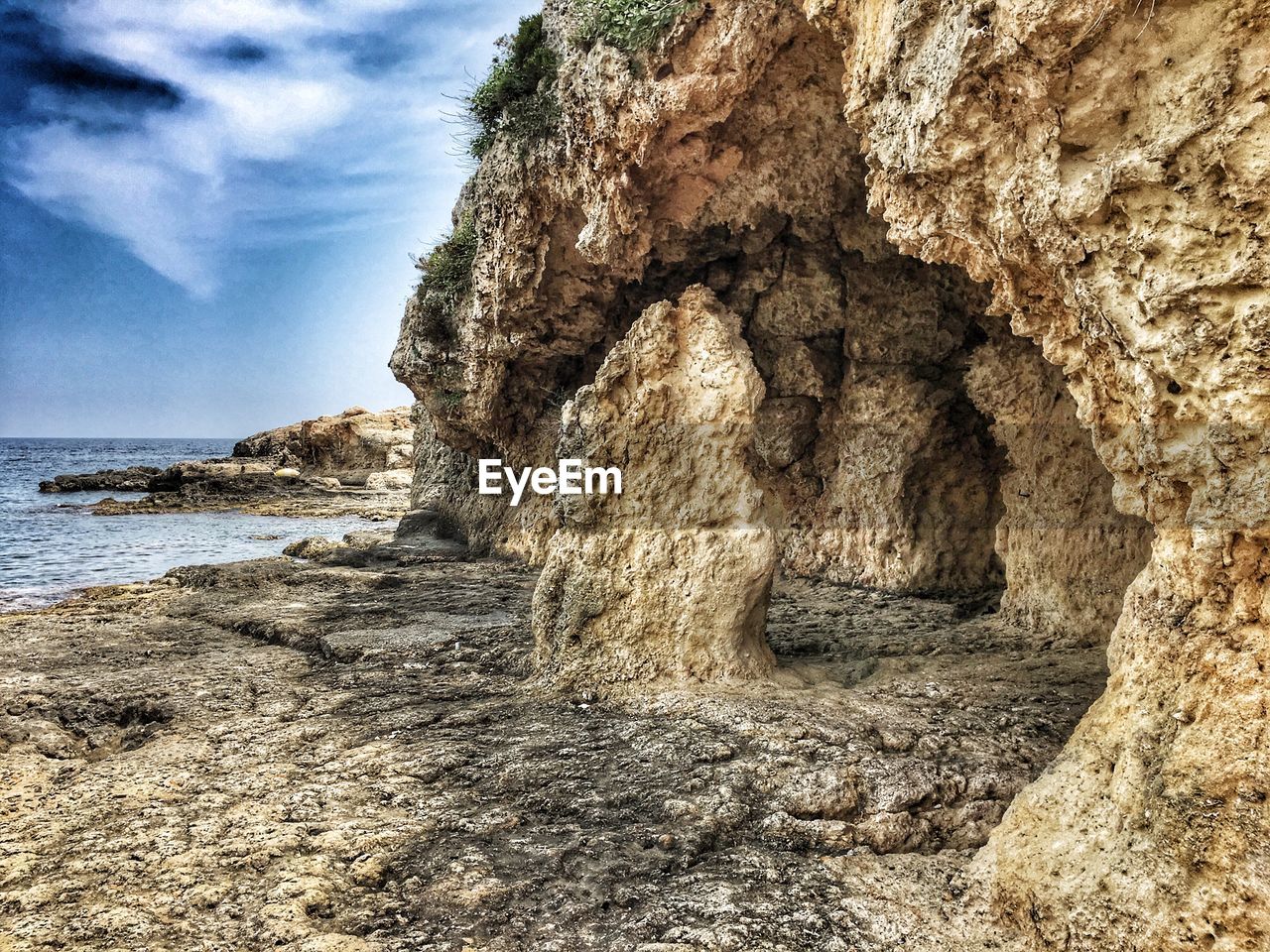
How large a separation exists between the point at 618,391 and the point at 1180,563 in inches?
162

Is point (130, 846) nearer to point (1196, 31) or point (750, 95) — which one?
point (1196, 31)

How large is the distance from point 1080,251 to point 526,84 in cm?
647

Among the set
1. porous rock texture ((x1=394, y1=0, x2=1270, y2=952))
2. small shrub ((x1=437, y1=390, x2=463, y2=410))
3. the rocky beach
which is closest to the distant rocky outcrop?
small shrub ((x1=437, y1=390, x2=463, y2=410))

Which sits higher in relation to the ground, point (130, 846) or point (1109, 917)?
point (1109, 917)

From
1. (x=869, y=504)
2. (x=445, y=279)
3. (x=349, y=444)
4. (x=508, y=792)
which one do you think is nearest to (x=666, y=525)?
(x=508, y=792)

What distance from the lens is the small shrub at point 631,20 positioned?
19.7ft

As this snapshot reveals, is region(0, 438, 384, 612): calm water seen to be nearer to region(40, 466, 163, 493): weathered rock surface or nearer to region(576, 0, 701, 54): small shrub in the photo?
region(40, 466, 163, 493): weathered rock surface

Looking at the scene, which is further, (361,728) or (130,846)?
(361,728)

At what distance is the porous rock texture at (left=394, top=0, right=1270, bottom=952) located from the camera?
9.36 feet

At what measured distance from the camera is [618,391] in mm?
6387

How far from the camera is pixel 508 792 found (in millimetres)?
4539

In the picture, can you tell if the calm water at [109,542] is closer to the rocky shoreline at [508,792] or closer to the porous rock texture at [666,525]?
the rocky shoreline at [508,792]

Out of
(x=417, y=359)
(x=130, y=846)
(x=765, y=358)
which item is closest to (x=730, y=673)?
(x=130, y=846)

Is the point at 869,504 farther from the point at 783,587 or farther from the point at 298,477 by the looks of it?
the point at 298,477
